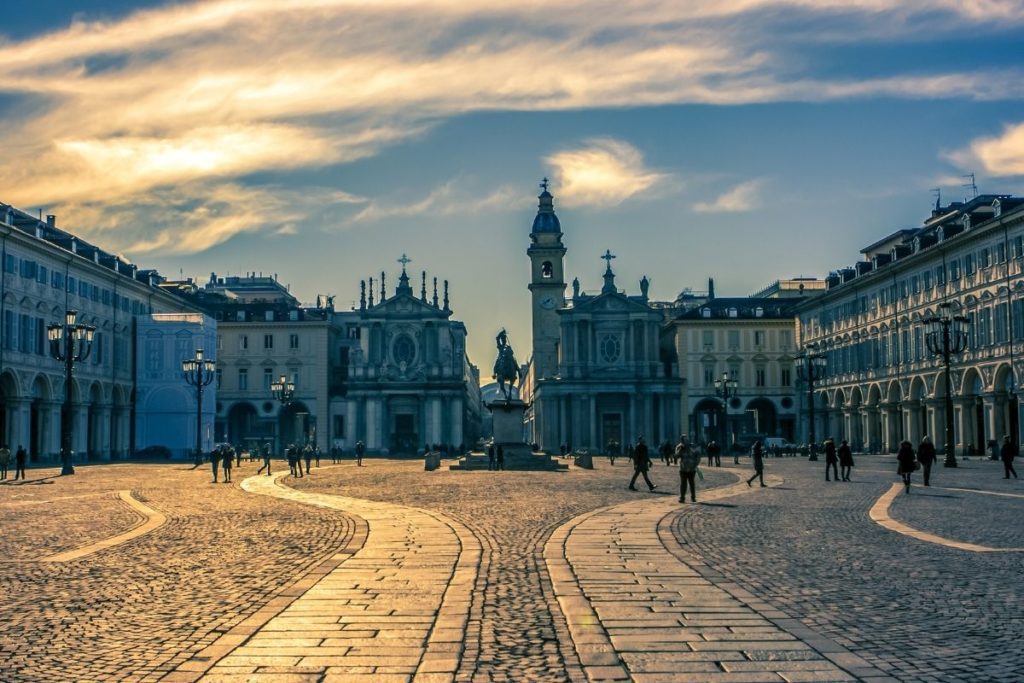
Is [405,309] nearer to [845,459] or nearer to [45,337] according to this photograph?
[45,337]

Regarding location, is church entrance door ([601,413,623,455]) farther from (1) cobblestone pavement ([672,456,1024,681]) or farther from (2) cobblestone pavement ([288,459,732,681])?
(1) cobblestone pavement ([672,456,1024,681])

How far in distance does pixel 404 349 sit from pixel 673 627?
10482 cm

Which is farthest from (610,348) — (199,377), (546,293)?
(199,377)

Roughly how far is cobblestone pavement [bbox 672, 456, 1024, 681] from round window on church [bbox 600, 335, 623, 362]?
82.7m

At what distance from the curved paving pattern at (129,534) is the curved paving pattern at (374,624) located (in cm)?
442

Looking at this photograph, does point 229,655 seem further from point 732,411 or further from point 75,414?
point 732,411

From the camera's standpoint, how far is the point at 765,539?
19906 millimetres

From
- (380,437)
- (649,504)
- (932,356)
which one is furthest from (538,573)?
(380,437)

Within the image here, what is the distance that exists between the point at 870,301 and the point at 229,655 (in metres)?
81.8

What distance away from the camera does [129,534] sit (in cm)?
2155

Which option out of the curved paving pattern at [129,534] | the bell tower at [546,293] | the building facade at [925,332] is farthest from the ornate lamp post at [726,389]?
the curved paving pattern at [129,534]

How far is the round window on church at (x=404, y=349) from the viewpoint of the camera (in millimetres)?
114750

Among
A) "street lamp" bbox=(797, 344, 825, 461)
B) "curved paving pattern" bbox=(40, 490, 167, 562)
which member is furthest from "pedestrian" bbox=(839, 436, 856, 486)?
Result: "curved paving pattern" bbox=(40, 490, 167, 562)

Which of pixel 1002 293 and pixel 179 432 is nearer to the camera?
pixel 1002 293
